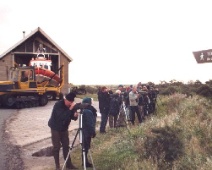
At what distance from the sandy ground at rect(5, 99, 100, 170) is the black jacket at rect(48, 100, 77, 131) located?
4.03 feet

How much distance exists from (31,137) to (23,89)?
11.9 metres

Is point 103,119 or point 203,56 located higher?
point 203,56

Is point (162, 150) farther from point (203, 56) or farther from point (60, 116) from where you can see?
point (203, 56)

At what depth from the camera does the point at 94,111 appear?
28.5 feet

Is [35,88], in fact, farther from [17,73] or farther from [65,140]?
[65,140]

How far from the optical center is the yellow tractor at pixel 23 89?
23625mm

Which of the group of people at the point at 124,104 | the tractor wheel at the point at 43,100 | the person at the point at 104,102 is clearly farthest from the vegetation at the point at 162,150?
the tractor wheel at the point at 43,100

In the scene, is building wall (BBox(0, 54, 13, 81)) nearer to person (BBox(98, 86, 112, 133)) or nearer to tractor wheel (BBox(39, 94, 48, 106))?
tractor wheel (BBox(39, 94, 48, 106))

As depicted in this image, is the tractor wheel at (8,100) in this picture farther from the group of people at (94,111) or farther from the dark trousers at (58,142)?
the dark trousers at (58,142)

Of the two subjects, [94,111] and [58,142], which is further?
[94,111]

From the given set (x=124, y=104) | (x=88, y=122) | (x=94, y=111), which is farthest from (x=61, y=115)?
(x=124, y=104)

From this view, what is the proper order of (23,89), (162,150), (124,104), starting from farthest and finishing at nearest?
(23,89), (124,104), (162,150)

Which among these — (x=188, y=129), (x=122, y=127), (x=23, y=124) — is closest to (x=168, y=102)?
(x=122, y=127)

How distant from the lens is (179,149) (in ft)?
27.6
